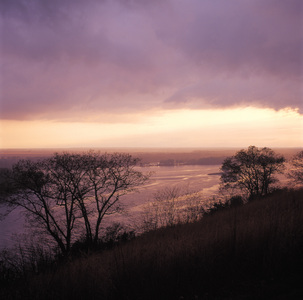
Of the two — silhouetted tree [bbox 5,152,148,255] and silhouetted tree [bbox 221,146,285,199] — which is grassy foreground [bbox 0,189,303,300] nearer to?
silhouetted tree [bbox 5,152,148,255]

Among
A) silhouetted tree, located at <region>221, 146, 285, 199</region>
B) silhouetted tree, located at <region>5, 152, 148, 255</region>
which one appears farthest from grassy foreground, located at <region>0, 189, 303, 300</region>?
silhouetted tree, located at <region>221, 146, 285, 199</region>

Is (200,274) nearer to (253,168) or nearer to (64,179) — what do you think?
(64,179)

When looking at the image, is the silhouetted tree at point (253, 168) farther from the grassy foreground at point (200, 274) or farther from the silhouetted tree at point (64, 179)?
the grassy foreground at point (200, 274)

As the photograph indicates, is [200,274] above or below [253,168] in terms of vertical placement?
above

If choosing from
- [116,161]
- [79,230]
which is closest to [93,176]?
[116,161]

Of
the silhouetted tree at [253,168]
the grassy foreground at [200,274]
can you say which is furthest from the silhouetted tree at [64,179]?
the silhouetted tree at [253,168]

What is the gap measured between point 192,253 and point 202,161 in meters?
108

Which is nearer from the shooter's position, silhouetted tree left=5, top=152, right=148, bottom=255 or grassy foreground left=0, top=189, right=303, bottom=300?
grassy foreground left=0, top=189, right=303, bottom=300

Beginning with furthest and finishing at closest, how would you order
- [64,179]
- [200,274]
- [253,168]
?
[253,168]
[64,179]
[200,274]

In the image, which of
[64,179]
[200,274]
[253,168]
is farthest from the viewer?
[253,168]

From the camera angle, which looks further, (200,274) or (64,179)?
(64,179)

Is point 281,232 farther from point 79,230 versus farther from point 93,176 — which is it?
point 79,230

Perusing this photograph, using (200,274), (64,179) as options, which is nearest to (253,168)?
(64,179)

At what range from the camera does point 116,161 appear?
19078mm
